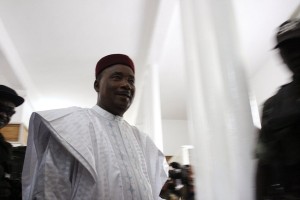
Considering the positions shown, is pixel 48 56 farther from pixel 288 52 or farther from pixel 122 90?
pixel 288 52

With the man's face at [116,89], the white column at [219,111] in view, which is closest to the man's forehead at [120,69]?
the man's face at [116,89]

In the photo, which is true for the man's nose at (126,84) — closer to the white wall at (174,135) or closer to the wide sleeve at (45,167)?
the wide sleeve at (45,167)

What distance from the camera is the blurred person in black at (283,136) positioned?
0.74 meters

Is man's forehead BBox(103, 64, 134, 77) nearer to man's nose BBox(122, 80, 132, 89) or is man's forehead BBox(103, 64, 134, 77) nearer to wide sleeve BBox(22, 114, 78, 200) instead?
man's nose BBox(122, 80, 132, 89)

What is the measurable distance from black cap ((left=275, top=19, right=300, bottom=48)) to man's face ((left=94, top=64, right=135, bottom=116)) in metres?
0.71

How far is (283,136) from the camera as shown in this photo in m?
0.75

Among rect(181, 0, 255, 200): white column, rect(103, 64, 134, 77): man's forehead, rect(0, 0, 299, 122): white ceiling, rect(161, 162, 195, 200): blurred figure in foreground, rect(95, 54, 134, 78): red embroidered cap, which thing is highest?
rect(0, 0, 299, 122): white ceiling

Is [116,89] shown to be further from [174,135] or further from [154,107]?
[174,135]

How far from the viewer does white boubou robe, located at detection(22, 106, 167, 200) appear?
1.13 m

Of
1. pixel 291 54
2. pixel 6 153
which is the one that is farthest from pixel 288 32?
pixel 6 153

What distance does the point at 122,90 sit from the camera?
1409 millimetres

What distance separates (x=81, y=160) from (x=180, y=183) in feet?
1.70

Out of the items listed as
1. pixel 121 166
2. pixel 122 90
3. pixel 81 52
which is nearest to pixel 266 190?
pixel 121 166

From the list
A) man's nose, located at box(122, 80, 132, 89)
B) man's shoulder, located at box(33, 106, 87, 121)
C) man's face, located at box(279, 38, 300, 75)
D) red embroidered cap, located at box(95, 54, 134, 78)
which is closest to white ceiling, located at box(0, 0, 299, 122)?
red embroidered cap, located at box(95, 54, 134, 78)
